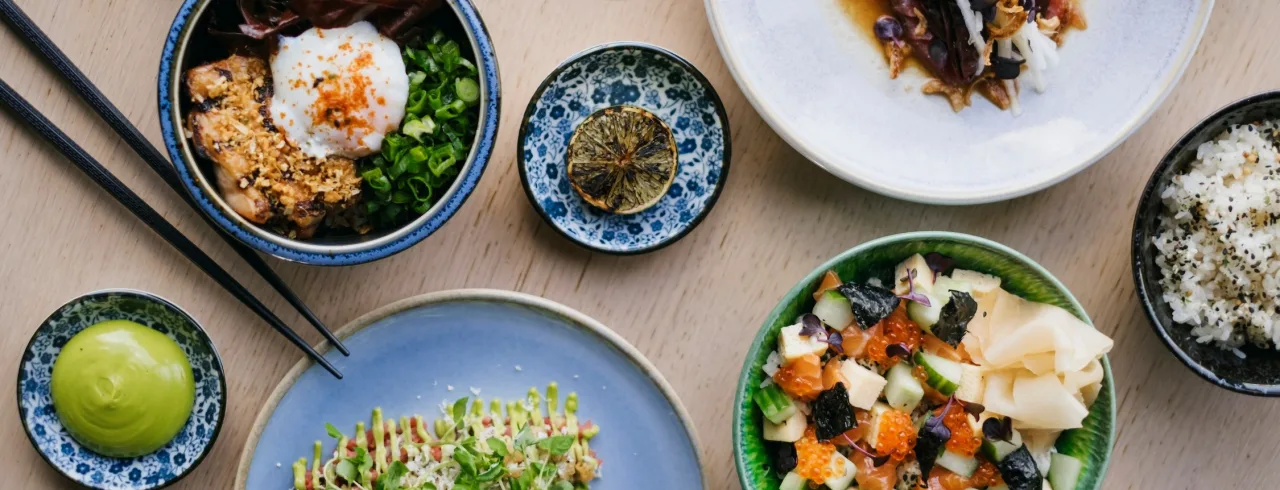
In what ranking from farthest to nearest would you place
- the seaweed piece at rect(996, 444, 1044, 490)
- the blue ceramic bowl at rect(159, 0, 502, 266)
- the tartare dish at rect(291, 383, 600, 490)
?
the tartare dish at rect(291, 383, 600, 490)
the seaweed piece at rect(996, 444, 1044, 490)
the blue ceramic bowl at rect(159, 0, 502, 266)

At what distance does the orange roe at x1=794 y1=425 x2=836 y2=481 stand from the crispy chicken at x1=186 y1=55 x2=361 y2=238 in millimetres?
1113

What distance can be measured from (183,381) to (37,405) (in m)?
0.36

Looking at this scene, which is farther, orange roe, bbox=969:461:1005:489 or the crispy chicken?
orange roe, bbox=969:461:1005:489

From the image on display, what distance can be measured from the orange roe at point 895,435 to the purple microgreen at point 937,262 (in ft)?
1.09

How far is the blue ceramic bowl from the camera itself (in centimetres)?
190

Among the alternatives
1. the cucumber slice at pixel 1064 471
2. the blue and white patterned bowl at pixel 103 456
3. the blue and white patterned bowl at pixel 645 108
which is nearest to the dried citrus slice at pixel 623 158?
the blue and white patterned bowl at pixel 645 108

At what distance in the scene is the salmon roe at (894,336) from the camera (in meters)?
2.11

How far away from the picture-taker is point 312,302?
2.32m

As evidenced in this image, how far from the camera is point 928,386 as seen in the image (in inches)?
81.4

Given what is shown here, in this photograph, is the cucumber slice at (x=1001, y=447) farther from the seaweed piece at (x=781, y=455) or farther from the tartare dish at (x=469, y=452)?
the tartare dish at (x=469, y=452)

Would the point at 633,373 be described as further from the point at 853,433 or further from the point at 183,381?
the point at 183,381

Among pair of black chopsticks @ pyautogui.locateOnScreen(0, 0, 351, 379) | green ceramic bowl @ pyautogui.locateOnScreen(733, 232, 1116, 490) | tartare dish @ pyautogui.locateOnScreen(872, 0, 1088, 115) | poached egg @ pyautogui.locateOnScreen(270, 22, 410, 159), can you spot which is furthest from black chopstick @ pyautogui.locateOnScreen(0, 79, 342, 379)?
tartare dish @ pyautogui.locateOnScreen(872, 0, 1088, 115)

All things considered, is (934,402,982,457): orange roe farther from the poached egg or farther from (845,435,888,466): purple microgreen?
the poached egg

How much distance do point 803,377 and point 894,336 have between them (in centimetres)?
25
